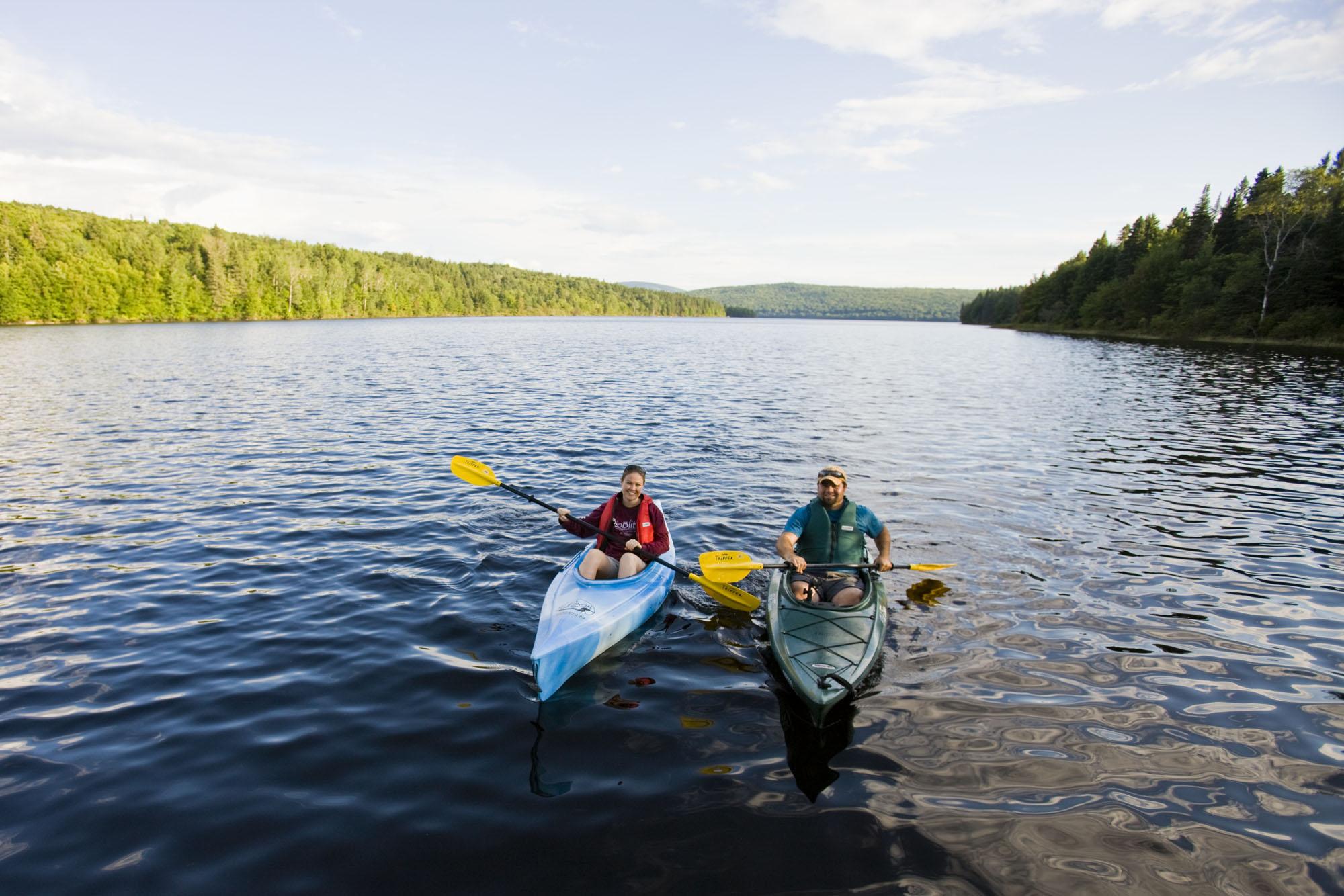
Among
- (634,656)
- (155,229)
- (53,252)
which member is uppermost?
(155,229)

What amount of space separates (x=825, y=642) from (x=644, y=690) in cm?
213

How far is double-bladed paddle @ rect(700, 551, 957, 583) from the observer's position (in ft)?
27.7

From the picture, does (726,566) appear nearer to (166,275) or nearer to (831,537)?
(831,537)

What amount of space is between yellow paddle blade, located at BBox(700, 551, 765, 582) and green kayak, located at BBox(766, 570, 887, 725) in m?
0.64

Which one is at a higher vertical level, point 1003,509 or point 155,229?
point 155,229

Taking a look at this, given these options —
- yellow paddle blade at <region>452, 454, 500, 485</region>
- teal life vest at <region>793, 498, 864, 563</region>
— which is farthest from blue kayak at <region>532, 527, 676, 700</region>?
yellow paddle blade at <region>452, 454, 500, 485</region>

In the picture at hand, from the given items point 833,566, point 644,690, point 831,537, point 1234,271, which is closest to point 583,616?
point 644,690

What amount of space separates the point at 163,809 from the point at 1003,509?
1458 cm

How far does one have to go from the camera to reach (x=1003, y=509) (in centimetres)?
1385

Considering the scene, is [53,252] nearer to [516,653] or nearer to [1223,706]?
[516,653]

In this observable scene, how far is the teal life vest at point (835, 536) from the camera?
866cm

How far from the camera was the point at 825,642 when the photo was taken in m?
6.93

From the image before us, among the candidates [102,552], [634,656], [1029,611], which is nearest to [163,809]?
[634,656]

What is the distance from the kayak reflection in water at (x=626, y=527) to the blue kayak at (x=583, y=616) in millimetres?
245
